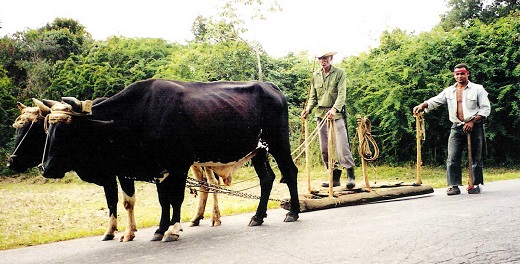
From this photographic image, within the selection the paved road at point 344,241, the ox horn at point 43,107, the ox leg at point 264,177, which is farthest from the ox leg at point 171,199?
the ox horn at point 43,107

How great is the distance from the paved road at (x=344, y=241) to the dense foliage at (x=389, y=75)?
7896mm

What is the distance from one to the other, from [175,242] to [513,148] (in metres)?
12.8

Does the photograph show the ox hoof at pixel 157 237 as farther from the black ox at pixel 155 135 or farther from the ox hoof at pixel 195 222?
the ox hoof at pixel 195 222

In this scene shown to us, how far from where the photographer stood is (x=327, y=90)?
941 cm

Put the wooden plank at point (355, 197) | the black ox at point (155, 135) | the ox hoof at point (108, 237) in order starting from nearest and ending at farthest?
1. the black ox at point (155, 135)
2. the ox hoof at point (108, 237)
3. the wooden plank at point (355, 197)

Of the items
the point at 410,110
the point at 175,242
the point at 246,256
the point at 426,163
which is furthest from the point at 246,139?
the point at 426,163

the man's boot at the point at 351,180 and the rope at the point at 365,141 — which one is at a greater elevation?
the rope at the point at 365,141

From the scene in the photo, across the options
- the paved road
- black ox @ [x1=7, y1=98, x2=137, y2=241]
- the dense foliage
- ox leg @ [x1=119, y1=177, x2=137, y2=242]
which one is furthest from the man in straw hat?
the dense foliage

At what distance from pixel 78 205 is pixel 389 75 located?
385 inches

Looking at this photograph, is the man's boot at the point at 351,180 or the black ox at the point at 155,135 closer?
the black ox at the point at 155,135

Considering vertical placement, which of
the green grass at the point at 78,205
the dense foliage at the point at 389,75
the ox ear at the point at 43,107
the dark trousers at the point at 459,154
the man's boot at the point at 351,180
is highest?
the dense foliage at the point at 389,75

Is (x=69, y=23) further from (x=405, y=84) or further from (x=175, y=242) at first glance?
(x=175, y=242)

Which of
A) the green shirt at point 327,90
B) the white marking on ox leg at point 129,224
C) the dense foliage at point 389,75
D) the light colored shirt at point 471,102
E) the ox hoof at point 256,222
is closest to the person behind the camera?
the white marking on ox leg at point 129,224

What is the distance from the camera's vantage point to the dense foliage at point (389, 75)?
50.0ft
